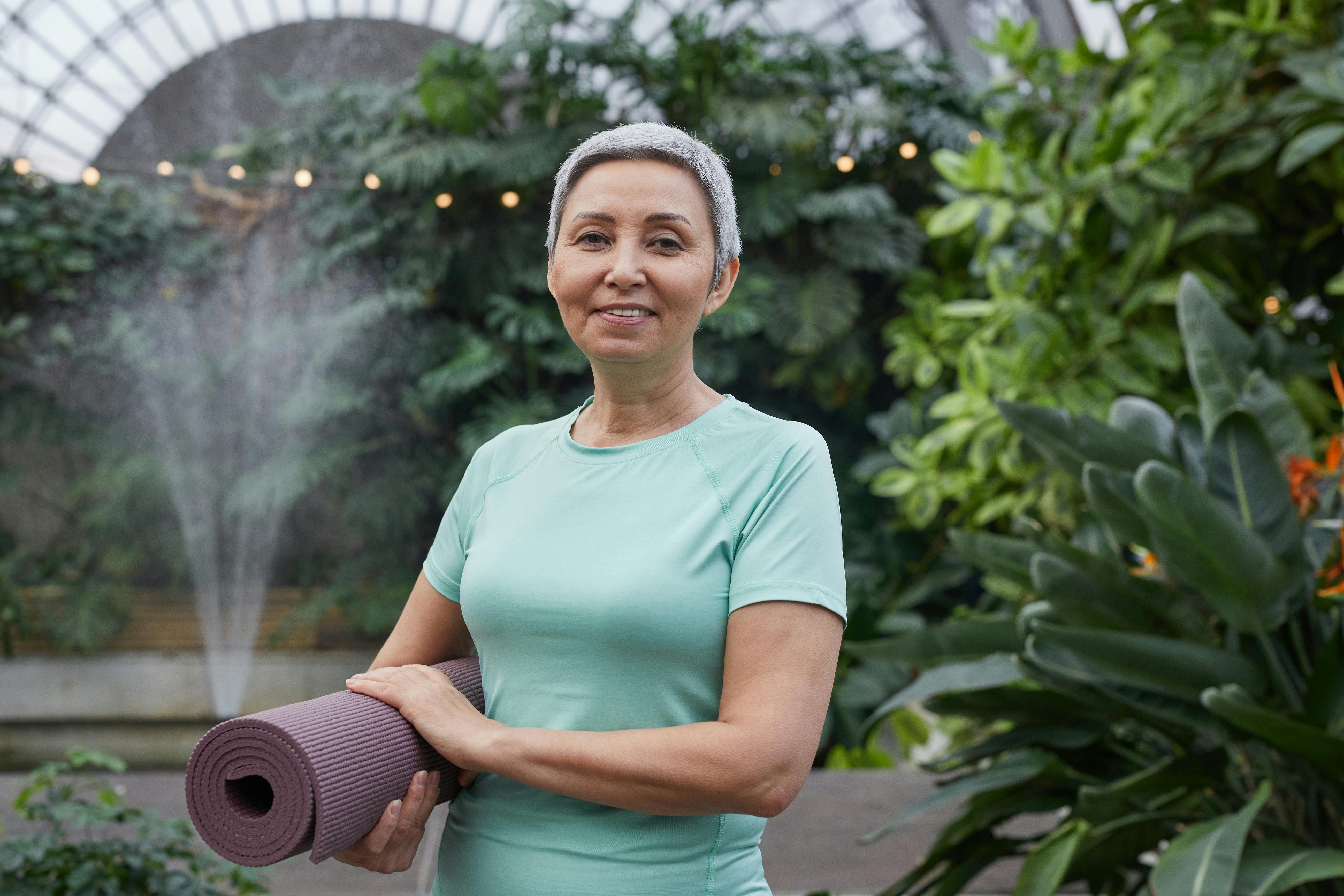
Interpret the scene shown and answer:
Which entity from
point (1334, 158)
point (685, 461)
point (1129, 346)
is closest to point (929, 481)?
point (1129, 346)

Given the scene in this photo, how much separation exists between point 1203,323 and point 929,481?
68.7 inches

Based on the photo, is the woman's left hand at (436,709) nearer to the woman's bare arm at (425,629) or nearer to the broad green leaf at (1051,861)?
the woman's bare arm at (425,629)

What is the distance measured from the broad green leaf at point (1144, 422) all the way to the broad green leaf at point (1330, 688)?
1.63 feet

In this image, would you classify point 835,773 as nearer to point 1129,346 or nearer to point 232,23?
point 1129,346

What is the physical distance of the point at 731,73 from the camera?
5.09 m

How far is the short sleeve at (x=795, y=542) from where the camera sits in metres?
0.69

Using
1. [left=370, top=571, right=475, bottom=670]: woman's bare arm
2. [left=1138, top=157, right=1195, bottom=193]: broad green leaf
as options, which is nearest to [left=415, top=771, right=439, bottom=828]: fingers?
[left=370, top=571, right=475, bottom=670]: woman's bare arm

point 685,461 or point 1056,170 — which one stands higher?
point 1056,170

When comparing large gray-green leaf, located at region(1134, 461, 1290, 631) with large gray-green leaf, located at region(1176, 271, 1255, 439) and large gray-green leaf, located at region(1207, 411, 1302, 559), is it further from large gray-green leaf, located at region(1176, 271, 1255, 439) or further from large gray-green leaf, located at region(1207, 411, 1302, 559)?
large gray-green leaf, located at region(1176, 271, 1255, 439)

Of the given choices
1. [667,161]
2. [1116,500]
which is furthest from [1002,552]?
[667,161]

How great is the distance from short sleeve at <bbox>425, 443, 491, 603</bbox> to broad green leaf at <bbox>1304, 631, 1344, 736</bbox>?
141 cm

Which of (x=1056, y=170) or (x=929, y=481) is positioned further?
(x=929, y=481)

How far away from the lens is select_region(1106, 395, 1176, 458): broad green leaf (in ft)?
6.43

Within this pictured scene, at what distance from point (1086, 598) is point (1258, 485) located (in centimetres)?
34
